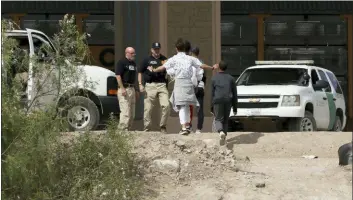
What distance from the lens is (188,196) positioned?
40.5ft

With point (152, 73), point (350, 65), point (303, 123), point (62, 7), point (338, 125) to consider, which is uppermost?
point (62, 7)

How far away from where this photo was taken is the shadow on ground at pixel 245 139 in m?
16.1

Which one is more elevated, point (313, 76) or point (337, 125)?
point (313, 76)

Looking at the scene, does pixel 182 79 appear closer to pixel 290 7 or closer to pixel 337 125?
pixel 337 125

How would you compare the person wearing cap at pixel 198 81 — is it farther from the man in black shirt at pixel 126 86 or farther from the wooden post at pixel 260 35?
the wooden post at pixel 260 35

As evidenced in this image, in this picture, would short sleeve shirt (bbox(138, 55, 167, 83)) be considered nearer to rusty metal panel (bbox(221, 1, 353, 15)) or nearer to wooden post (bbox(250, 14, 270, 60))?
rusty metal panel (bbox(221, 1, 353, 15))

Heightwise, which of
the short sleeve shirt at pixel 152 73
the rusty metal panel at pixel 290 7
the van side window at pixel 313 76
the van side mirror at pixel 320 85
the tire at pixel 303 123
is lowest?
the tire at pixel 303 123

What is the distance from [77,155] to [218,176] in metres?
1.88

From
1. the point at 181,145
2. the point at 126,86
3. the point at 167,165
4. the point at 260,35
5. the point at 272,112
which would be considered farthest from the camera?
the point at 260,35

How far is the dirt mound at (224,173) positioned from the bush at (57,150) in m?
0.41

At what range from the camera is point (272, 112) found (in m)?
17.7

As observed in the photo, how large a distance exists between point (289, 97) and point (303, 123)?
1.84 feet

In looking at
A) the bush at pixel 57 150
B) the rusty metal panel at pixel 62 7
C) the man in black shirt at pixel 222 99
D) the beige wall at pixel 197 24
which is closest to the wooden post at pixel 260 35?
the rusty metal panel at pixel 62 7

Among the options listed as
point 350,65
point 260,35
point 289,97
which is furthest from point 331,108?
point 350,65
